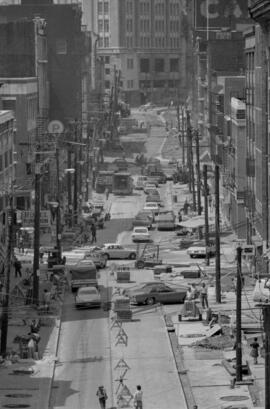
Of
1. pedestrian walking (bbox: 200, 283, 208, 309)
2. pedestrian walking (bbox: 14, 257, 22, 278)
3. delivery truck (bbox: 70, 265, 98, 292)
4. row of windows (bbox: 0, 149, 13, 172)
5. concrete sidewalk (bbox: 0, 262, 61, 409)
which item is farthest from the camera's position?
row of windows (bbox: 0, 149, 13, 172)

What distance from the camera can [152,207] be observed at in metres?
138

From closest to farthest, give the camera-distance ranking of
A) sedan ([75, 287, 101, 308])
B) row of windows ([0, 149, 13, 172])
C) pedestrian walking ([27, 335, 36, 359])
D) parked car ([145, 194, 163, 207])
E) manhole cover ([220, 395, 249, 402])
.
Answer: manhole cover ([220, 395, 249, 402]) < pedestrian walking ([27, 335, 36, 359]) < sedan ([75, 287, 101, 308]) < row of windows ([0, 149, 13, 172]) < parked car ([145, 194, 163, 207])

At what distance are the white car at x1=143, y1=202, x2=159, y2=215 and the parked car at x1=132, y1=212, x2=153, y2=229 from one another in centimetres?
410

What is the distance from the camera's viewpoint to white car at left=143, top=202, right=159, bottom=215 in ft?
442

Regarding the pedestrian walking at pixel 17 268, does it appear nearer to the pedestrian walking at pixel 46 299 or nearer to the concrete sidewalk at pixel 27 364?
the pedestrian walking at pixel 46 299

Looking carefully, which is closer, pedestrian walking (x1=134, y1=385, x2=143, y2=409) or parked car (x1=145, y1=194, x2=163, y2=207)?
pedestrian walking (x1=134, y1=385, x2=143, y2=409)

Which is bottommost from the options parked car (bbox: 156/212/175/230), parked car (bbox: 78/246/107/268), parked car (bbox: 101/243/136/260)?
parked car (bbox: 156/212/175/230)

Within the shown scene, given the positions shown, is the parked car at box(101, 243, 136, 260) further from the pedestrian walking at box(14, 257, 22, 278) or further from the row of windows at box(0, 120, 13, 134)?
the pedestrian walking at box(14, 257, 22, 278)

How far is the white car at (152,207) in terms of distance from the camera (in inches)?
5300

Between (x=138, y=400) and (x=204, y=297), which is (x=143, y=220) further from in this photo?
(x=138, y=400)

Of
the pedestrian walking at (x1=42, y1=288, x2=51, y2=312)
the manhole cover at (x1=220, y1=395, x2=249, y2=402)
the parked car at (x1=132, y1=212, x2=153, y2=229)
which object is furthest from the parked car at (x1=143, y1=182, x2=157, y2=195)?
the manhole cover at (x1=220, y1=395, x2=249, y2=402)

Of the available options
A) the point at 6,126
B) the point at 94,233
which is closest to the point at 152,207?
the point at 94,233

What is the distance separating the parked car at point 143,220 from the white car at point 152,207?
4.10m

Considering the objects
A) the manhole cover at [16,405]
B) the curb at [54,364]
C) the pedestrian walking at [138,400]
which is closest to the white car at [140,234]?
the curb at [54,364]
